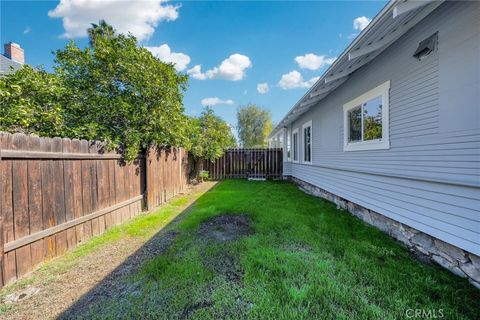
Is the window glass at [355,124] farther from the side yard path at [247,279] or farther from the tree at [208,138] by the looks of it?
the tree at [208,138]

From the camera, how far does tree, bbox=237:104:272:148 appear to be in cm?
2889

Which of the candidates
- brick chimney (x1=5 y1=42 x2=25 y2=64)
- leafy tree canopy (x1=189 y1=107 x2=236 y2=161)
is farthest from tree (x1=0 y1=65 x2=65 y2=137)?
brick chimney (x1=5 y1=42 x2=25 y2=64)

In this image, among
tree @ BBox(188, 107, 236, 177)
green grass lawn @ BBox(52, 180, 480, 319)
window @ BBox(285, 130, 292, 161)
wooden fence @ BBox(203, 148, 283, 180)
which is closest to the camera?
green grass lawn @ BBox(52, 180, 480, 319)

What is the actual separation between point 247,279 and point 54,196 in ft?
9.86

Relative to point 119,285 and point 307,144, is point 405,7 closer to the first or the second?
point 119,285

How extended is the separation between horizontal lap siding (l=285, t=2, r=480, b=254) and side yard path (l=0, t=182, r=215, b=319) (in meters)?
3.93

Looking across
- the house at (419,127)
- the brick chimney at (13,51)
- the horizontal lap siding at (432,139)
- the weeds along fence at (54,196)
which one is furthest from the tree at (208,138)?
the brick chimney at (13,51)

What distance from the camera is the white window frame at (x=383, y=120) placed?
380 cm

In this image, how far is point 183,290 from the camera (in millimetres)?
2217

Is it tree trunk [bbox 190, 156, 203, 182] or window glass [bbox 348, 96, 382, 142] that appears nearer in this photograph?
window glass [bbox 348, 96, 382, 142]

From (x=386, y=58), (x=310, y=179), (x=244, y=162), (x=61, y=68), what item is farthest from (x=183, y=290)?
(x=244, y=162)

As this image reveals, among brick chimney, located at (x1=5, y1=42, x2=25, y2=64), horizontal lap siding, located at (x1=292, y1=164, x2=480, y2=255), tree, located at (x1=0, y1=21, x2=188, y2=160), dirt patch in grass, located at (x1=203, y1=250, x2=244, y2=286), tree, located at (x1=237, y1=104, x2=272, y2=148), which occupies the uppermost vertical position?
brick chimney, located at (x1=5, y1=42, x2=25, y2=64)

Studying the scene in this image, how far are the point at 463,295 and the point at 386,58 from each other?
3.67m

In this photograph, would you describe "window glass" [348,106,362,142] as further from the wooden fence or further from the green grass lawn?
the wooden fence
